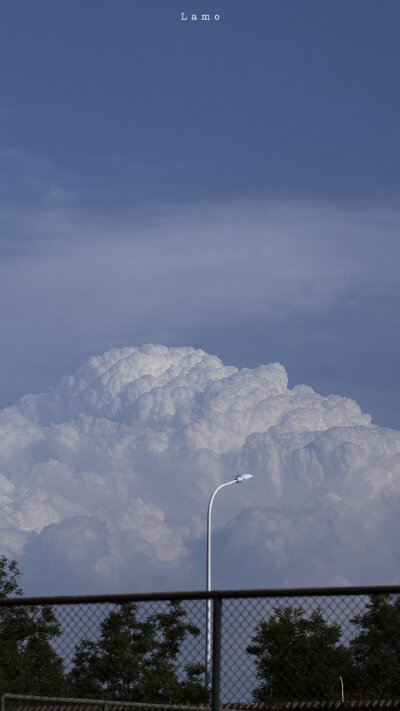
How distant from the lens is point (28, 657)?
11.4 meters

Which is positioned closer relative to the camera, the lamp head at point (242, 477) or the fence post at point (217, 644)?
the fence post at point (217, 644)

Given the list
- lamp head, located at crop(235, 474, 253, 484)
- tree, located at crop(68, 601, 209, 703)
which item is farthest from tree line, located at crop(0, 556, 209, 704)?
lamp head, located at crop(235, 474, 253, 484)

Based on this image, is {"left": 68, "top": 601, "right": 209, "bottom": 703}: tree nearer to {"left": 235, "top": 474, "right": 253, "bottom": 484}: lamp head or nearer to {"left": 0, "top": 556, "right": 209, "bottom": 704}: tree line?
{"left": 0, "top": 556, "right": 209, "bottom": 704}: tree line

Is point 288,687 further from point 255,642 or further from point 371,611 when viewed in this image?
point 371,611

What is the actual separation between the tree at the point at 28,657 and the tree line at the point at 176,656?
11 mm

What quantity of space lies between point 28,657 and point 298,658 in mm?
3870

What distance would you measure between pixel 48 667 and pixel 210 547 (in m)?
16.5

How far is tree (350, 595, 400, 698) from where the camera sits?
802 centimetres

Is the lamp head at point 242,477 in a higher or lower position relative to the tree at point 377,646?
higher

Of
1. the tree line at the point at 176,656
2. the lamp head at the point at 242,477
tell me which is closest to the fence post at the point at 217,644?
the tree line at the point at 176,656

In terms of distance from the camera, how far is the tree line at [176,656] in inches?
329

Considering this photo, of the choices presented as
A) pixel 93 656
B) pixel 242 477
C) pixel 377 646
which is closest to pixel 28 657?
pixel 93 656

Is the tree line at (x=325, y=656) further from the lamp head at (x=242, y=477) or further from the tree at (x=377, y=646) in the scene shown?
the lamp head at (x=242, y=477)

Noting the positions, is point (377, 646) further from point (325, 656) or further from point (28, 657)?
point (28, 657)
